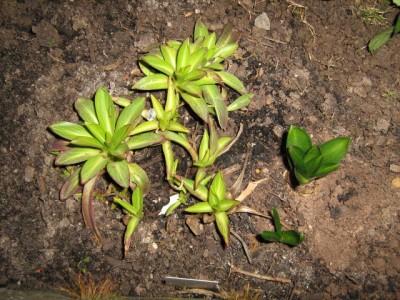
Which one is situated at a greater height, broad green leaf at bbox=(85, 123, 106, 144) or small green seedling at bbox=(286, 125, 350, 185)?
broad green leaf at bbox=(85, 123, 106, 144)

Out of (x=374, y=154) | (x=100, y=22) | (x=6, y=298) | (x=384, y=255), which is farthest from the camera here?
(x=100, y=22)

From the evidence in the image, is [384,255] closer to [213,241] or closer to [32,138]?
[213,241]

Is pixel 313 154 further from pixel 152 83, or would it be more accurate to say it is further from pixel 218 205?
pixel 152 83

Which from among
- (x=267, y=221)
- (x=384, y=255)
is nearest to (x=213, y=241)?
(x=267, y=221)

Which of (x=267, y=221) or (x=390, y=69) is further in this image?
(x=390, y=69)

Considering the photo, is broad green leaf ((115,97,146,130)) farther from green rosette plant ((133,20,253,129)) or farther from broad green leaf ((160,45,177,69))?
broad green leaf ((160,45,177,69))

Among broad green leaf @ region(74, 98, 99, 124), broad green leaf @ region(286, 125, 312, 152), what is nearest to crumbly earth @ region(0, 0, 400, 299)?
broad green leaf @ region(74, 98, 99, 124)

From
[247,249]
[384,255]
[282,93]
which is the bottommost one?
[384,255]

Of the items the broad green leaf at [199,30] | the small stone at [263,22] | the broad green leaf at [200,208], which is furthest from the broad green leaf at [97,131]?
the small stone at [263,22]

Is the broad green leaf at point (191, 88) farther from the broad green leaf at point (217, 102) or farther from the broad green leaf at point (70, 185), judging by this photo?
the broad green leaf at point (70, 185)
